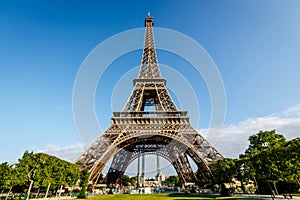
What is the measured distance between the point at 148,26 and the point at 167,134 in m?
30.9

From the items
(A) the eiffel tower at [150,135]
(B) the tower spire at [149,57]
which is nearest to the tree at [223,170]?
(A) the eiffel tower at [150,135]

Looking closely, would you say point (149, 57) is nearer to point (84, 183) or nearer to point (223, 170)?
point (223, 170)

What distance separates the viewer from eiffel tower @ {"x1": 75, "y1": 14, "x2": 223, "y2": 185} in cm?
3262

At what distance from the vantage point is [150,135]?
119 ft

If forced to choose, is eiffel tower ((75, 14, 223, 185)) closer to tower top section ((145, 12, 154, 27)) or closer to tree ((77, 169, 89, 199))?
tree ((77, 169, 89, 199))

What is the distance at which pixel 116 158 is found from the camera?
143 ft

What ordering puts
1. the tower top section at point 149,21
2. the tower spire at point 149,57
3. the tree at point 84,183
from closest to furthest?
→ the tree at point 84,183
the tower spire at point 149,57
the tower top section at point 149,21

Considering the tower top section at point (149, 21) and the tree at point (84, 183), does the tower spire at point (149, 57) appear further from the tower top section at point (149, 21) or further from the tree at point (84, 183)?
the tree at point (84, 183)

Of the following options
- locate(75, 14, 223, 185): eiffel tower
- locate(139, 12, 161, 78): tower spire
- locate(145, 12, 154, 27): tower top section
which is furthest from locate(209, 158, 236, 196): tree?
locate(145, 12, 154, 27): tower top section

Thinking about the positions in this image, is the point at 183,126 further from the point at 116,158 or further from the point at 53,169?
the point at 53,169

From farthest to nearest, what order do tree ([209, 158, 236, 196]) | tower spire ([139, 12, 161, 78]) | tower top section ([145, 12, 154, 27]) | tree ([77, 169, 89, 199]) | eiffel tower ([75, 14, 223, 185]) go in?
tower top section ([145, 12, 154, 27])
tower spire ([139, 12, 161, 78])
eiffel tower ([75, 14, 223, 185])
tree ([209, 158, 236, 196])
tree ([77, 169, 89, 199])

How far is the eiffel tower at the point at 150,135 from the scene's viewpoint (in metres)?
32.6

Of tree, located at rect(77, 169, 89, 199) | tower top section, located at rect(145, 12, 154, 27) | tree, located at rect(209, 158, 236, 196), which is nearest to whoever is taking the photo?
tree, located at rect(77, 169, 89, 199)

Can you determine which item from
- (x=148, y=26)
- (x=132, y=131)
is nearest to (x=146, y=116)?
(x=132, y=131)
